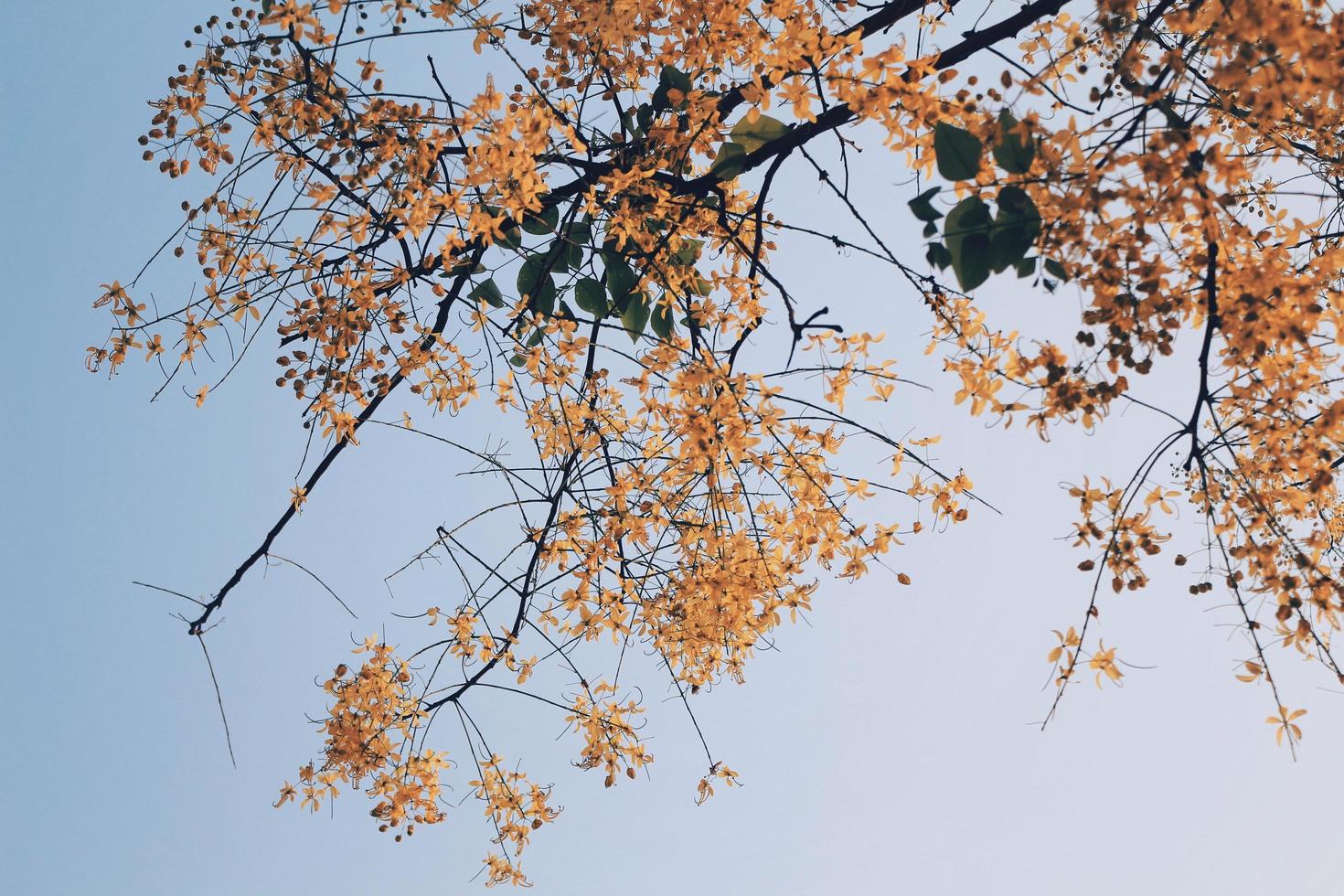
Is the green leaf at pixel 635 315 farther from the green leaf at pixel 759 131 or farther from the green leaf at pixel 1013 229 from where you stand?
the green leaf at pixel 1013 229

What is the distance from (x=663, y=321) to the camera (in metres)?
1.59

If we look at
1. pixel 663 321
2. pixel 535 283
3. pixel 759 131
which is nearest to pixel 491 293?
pixel 535 283

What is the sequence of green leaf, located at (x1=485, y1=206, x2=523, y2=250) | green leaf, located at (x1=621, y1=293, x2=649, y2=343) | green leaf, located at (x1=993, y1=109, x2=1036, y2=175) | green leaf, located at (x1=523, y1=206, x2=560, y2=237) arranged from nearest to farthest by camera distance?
green leaf, located at (x1=993, y1=109, x2=1036, y2=175) < green leaf, located at (x1=485, y1=206, x2=523, y2=250) < green leaf, located at (x1=523, y1=206, x2=560, y2=237) < green leaf, located at (x1=621, y1=293, x2=649, y2=343)

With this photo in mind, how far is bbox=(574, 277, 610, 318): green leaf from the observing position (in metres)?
1.56

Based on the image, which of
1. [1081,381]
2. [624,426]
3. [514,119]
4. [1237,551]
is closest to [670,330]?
[624,426]

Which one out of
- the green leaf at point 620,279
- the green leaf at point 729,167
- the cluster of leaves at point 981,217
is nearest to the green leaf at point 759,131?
the green leaf at point 729,167

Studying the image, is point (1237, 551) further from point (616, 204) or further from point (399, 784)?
point (399, 784)

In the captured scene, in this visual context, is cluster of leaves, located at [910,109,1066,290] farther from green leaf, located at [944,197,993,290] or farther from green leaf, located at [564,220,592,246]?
green leaf, located at [564,220,592,246]

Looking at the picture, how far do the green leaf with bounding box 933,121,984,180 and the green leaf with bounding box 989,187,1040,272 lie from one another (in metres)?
0.05

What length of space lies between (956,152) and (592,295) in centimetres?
67

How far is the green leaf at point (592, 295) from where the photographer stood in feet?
5.11

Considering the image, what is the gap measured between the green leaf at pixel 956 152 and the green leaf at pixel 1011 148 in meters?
0.03

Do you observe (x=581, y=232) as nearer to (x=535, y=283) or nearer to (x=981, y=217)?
(x=535, y=283)

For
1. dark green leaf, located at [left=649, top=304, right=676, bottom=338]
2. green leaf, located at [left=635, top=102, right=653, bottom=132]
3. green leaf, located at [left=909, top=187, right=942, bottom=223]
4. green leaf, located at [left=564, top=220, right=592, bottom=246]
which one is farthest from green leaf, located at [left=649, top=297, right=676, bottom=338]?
green leaf, located at [left=909, top=187, right=942, bottom=223]
